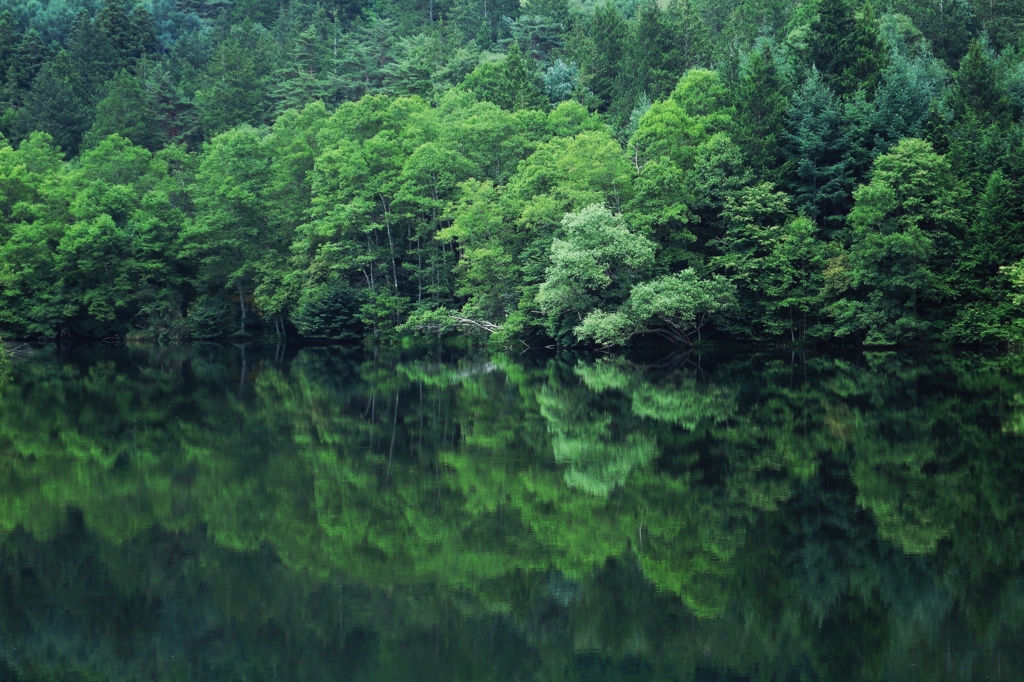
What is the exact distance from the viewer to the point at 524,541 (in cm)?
1453

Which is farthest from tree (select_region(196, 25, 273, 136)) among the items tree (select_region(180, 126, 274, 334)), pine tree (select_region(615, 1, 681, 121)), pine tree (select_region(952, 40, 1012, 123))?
pine tree (select_region(952, 40, 1012, 123))

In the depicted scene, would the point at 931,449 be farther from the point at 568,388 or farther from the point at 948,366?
the point at 948,366

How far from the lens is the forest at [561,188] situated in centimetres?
4625

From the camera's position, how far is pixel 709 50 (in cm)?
7731

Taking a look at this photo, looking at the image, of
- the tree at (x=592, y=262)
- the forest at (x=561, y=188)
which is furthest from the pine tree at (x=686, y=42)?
the tree at (x=592, y=262)

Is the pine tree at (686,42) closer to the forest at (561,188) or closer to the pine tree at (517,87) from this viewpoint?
the forest at (561,188)

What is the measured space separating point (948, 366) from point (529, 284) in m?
22.4

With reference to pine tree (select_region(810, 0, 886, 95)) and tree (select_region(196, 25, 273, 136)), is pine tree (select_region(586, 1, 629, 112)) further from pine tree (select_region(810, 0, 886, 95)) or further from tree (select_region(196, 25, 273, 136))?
tree (select_region(196, 25, 273, 136))

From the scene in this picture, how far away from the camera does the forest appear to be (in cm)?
4625

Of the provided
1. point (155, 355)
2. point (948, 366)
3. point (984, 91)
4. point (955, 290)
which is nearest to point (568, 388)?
point (948, 366)

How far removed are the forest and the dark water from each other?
19.1 meters

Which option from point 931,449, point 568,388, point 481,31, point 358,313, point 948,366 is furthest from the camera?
point 481,31

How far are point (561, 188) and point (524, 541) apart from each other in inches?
1520

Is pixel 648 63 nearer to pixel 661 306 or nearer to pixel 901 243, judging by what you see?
pixel 661 306
